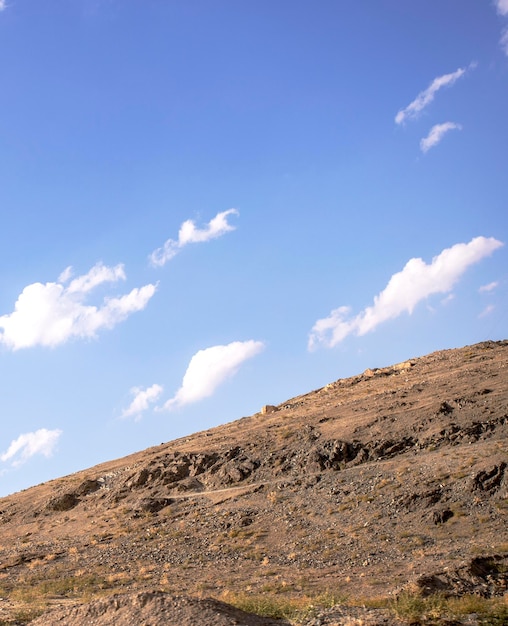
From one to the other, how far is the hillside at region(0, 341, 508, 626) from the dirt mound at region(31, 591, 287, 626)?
54 mm

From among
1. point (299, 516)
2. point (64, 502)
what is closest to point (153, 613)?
point (299, 516)

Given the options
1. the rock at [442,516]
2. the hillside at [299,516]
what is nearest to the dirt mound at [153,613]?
the hillside at [299,516]

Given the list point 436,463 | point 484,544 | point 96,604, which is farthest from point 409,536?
point 96,604

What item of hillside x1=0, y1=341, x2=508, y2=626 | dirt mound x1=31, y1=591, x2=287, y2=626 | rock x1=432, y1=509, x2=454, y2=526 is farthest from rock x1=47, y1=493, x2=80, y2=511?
dirt mound x1=31, y1=591, x2=287, y2=626

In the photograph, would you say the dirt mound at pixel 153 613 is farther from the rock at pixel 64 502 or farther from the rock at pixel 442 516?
the rock at pixel 64 502

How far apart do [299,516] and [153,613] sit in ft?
63.4

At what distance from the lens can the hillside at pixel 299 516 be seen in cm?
1916

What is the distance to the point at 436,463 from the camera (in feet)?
105

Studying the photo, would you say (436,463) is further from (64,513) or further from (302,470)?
(64,513)

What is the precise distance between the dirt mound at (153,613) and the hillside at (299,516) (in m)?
0.05

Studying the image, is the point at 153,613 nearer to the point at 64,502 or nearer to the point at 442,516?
the point at 442,516

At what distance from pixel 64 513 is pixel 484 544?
28.7 m

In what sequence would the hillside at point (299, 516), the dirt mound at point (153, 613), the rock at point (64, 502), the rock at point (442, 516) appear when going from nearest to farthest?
the dirt mound at point (153, 613), the hillside at point (299, 516), the rock at point (442, 516), the rock at point (64, 502)

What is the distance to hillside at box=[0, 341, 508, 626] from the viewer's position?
19.2 meters
